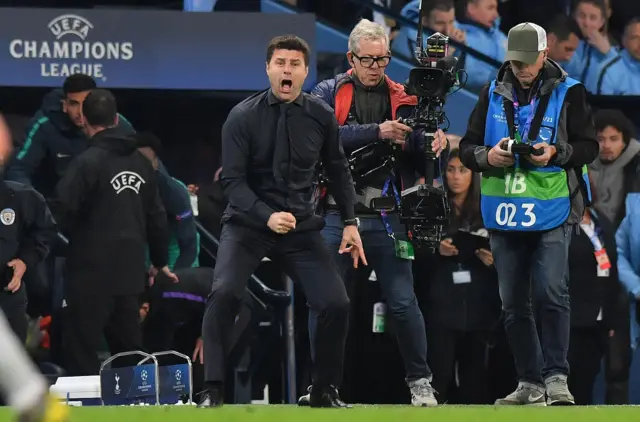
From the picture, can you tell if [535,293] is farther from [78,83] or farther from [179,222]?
[78,83]

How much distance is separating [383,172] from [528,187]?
2.71 ft

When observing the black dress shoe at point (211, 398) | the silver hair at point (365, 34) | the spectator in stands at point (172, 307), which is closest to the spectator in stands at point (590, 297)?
the spectator in stands at point (172, 307)

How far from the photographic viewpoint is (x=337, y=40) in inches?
475

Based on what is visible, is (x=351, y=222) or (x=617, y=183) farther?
(x=617, y=183)

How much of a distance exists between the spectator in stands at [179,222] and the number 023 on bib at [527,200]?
10.7 ft

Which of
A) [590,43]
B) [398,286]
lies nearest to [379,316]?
[398,286]

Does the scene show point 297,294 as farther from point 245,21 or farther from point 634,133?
point 634,133

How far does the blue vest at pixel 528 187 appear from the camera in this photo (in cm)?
869

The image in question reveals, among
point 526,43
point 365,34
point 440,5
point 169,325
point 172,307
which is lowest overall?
point 169,325

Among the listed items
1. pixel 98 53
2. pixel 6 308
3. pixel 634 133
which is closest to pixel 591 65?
pixel 634 133

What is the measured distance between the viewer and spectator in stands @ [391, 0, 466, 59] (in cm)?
1260

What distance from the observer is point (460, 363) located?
1146 cm

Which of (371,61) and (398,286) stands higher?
(371,61)

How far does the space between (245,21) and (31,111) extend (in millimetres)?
2057
